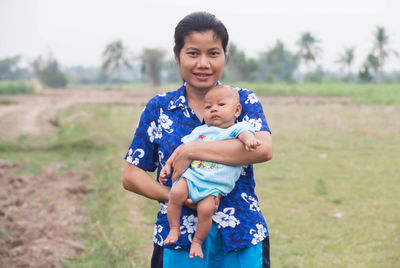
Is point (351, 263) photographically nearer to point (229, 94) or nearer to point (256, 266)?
point (256, 266)

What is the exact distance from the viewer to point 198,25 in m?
1.72

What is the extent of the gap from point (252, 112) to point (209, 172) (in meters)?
0.30

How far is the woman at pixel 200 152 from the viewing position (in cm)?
167

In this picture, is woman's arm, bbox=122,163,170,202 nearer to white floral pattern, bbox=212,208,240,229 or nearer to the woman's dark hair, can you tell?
white floral pattern, bbox=212,208,240,229

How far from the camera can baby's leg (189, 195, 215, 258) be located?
161 cm

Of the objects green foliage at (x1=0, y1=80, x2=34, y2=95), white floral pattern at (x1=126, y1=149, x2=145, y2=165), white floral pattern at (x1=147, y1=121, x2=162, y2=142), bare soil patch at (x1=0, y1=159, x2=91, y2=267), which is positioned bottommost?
bare soil patch at (x1=0, y1=159, x2=91, y2=267)

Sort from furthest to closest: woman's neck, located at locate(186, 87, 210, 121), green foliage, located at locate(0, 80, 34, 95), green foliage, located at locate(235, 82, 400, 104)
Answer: green foliage, located at locate(0, 80, 34, 95), green foliage, located at locate(235, 82, 400, 104), woman's neck, located at locate(186, 87, 210, 121)

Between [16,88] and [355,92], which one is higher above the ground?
[16,88]

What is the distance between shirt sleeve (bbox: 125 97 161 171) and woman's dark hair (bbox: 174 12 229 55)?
285 millimetres

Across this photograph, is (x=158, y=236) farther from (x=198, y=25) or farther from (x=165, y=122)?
(x=198, y=25)

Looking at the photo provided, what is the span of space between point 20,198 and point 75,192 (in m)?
0.77

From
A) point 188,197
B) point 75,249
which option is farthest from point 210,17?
point 75,249

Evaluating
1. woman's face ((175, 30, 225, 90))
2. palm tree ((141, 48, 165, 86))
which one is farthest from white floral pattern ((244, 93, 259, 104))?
palm tree ((141, 48, 165, 86))

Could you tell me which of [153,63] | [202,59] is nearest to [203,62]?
[202,59]
